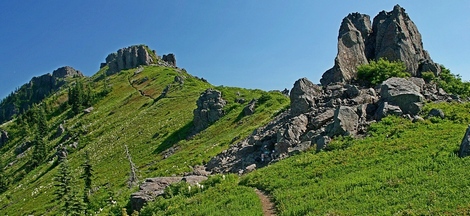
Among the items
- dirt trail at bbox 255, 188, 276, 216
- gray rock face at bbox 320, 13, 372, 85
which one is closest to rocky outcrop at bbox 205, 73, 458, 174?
gray rock face at bbox 320, 13, 372, 85

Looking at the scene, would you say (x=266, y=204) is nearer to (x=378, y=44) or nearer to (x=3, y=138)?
(x=378, y=44)

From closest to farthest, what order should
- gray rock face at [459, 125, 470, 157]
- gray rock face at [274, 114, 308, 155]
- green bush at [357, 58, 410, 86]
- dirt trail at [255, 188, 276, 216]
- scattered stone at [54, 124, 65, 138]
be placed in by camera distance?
1. dirt trail at [255, 188, 276, 216]
2. gray rock face at [459, 125, 470, 157]
3. gray rock face at [274, 114, 308, 155]
4. green bush at [357, 58, 410, 86]
5. scattered stone at [54, 124, 65, 138]

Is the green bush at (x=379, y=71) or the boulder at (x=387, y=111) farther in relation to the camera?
the green bush at (x=379, y=71)

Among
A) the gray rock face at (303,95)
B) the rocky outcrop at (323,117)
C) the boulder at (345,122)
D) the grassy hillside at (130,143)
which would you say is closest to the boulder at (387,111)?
the rocky outcrop at (323,117)

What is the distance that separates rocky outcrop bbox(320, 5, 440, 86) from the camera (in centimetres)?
3534

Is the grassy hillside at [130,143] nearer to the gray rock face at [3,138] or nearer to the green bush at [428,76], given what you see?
the gray rock face at [3,138]

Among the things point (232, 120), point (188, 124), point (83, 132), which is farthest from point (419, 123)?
point (83, 132)

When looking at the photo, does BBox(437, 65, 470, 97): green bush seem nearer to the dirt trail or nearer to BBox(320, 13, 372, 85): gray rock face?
BBox(320, 13, 372, 85): gray rock face

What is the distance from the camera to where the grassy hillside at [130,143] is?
143 ft

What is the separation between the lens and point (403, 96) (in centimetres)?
2702

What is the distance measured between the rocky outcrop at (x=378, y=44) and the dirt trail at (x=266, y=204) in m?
18.5

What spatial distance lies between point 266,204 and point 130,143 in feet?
183

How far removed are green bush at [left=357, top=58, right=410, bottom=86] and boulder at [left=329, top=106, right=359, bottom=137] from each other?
7.49 meters

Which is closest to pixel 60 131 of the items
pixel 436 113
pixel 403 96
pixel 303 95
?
pixel 303 95
